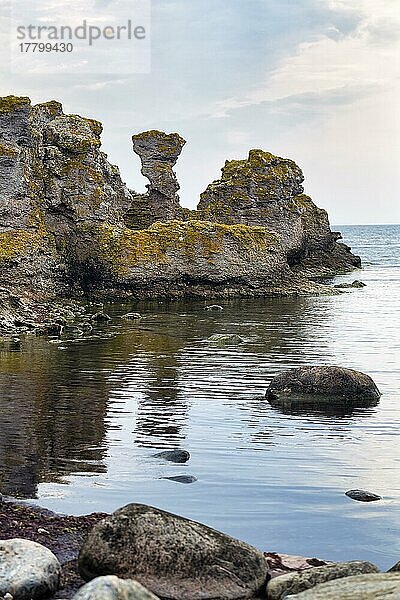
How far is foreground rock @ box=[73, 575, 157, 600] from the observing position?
7.88 meters

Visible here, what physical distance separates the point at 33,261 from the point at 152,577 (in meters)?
44.5

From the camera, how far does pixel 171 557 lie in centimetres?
978

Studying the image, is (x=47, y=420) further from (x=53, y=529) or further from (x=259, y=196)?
(x=259, y=196)

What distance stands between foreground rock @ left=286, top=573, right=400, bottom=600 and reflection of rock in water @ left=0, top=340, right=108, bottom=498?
6.76 meters

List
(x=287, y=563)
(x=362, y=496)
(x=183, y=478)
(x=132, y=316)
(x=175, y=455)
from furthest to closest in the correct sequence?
(x=132, y=316)
(x=175, y=455)
(x=183, y=478)
(x=362, y=496)
(x=287, y=563)

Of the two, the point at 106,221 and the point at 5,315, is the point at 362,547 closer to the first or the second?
the point at 5,315

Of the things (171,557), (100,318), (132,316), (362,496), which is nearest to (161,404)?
(362,496)

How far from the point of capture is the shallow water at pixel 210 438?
13.4 m

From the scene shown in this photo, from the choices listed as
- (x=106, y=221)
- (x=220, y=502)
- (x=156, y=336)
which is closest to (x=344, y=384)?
(x=220, y=502)

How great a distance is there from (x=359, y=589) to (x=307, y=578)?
1224 millimetres

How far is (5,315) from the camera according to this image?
40.7 meters

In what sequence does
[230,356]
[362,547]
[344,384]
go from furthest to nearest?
[230,356] → [344,384] → [362,547]

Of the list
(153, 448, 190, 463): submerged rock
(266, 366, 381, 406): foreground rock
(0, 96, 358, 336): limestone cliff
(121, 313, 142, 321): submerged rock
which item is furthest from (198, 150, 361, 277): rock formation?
(153, 448, 190, 463): submerged rock

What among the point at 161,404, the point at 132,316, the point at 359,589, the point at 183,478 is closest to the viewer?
the point at 359,589
